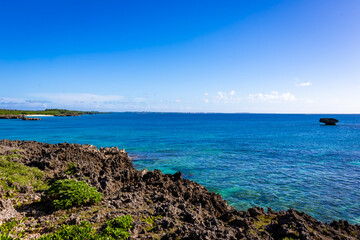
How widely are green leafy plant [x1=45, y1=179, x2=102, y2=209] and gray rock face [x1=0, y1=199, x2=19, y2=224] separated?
172cm

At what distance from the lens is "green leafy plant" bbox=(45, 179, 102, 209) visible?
1273 cm

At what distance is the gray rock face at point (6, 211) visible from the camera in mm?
11466

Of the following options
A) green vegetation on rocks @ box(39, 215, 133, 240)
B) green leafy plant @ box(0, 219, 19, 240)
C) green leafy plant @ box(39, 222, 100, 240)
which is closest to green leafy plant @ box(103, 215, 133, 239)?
green vegetation on rocks @ box(39, 215, 133, 240)

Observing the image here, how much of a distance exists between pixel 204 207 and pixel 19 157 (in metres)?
20.1

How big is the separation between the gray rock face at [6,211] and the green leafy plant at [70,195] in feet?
5.66

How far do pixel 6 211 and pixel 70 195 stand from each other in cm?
321

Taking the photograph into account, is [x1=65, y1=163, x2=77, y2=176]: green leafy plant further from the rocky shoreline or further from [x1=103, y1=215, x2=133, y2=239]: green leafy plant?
[x1=103, y1=215, x2=133, y2=239]: green leafy plant

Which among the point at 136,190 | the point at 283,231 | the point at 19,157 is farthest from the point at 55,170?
the point at 283,231

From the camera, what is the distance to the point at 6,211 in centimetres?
1191

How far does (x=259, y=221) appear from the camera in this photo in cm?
1320

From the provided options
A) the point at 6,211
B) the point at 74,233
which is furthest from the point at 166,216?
the point at 6,211

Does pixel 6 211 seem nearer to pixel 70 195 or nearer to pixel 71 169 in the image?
pixel 70 195

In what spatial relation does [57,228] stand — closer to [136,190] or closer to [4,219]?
[4,219]

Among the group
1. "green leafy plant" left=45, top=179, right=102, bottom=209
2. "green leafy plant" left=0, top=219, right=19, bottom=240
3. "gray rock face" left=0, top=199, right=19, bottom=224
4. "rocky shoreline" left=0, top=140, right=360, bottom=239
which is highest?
"green leafy plant" left=45, top=179, right=102, bottom=209
